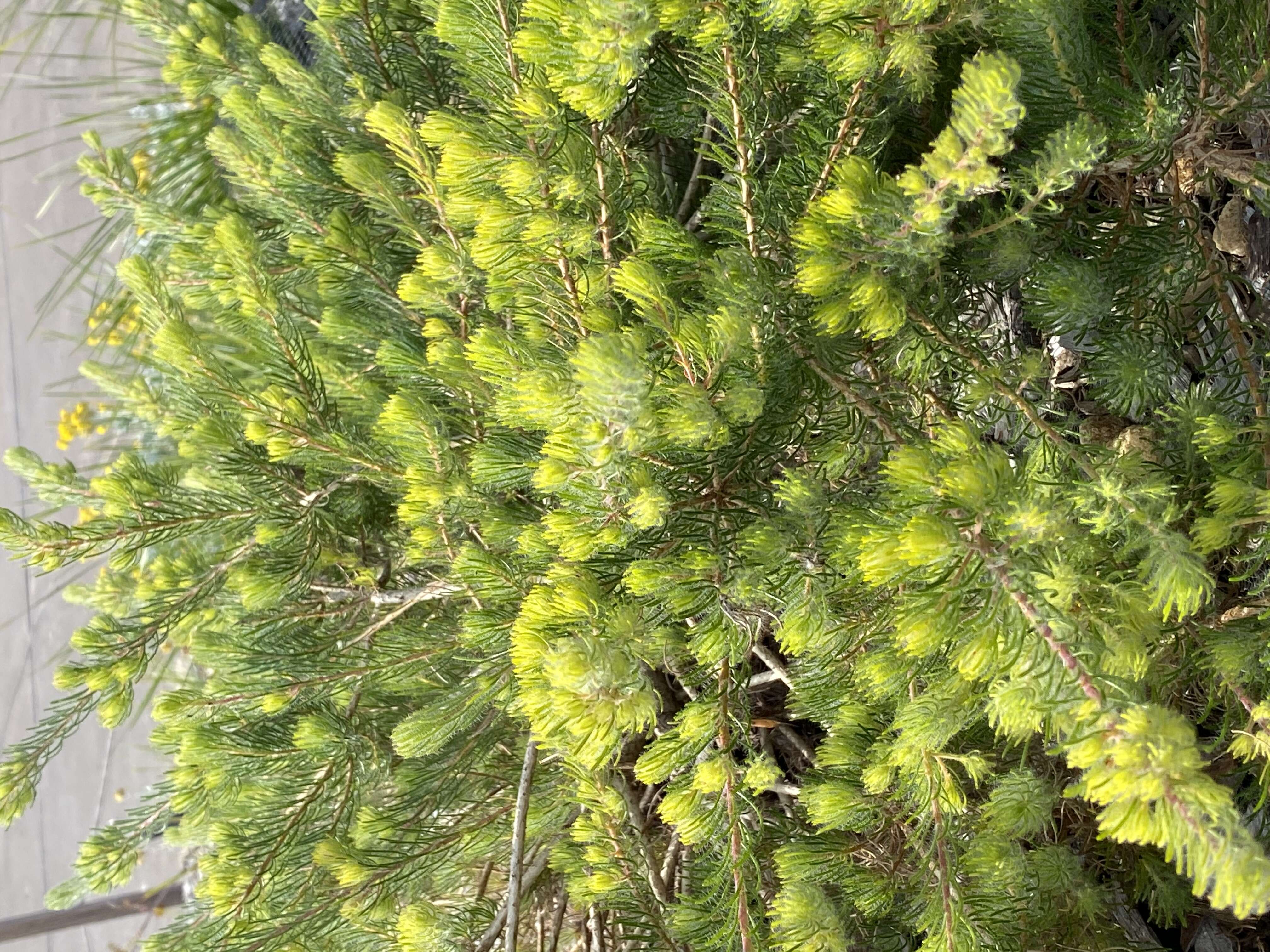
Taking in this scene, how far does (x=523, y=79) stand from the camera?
665mm

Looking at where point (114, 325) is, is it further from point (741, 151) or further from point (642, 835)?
point (741, 151)

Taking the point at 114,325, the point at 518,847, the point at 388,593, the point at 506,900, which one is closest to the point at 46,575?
the point at 114,325

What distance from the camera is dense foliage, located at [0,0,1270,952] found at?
1.83 feet

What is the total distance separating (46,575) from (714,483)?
2485mm

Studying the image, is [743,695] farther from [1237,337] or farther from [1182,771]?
[1237,337]

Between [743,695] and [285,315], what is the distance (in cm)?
65

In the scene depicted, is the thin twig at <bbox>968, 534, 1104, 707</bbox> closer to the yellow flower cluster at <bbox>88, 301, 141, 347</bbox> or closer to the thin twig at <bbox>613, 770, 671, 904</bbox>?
the thin twig at <bbox>613, 770, 671, 904</bbox>

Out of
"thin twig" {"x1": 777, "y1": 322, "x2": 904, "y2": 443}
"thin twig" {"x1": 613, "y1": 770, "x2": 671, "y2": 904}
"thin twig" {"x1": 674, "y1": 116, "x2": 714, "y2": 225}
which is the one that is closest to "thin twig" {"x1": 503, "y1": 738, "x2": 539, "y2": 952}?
"thin twig" {"x1": 613, "y1": 770, "x2": 671, "y2": 904}

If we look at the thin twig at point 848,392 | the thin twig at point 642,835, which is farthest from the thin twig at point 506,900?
the thin twig at point 848,392

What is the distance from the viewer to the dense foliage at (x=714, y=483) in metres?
0.56

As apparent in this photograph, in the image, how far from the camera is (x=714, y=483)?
0.70 metres

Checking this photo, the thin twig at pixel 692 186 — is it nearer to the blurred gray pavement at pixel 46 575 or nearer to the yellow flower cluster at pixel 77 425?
the yellow flower cluster at pixel 77 425

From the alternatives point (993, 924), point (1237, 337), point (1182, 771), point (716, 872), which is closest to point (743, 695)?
point (716, 872)

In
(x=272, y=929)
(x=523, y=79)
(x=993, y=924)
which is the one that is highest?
(x=523, y=79)
